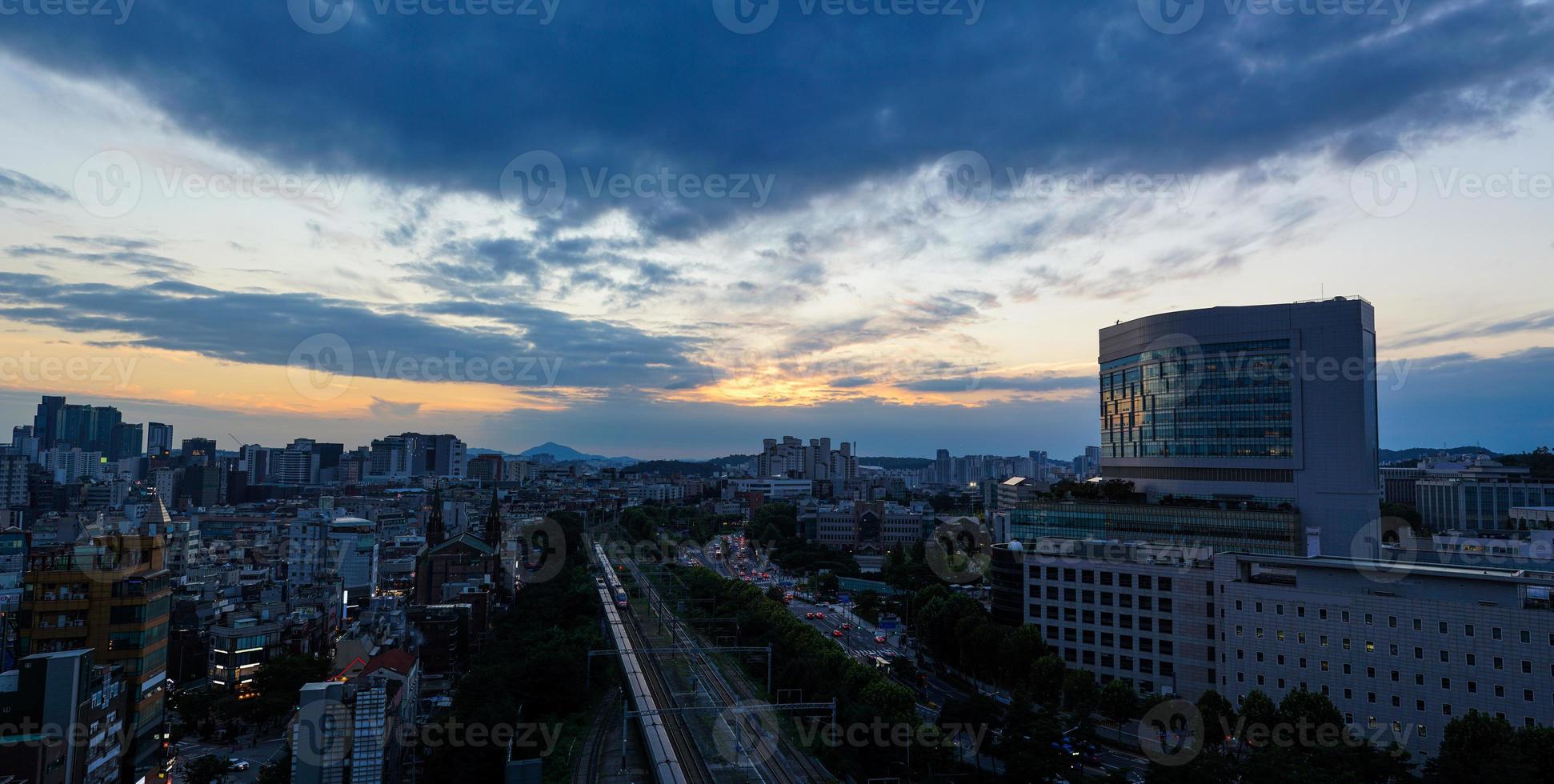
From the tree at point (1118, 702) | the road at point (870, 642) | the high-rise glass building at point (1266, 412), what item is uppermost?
the high-rise glass building at point (1266, 412)

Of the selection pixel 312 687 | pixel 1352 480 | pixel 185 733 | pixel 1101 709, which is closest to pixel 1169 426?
pixel 1352 480

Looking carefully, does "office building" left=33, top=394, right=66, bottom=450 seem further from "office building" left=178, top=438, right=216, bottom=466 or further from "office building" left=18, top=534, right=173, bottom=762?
"office building" left=18, top=534, right=173, bottom=762

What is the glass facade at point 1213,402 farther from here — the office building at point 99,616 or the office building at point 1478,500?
the office building at point 99,616

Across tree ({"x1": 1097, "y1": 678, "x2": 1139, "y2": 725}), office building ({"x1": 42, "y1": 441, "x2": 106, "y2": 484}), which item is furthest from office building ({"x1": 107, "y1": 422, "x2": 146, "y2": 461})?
tree ({"x1": 1097, "y1": 678, "x2": 1139, "y2": 725})

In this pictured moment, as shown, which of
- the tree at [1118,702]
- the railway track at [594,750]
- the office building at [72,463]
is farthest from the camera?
the office building at [72,463]

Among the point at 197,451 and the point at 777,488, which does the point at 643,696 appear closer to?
the point at 777,488

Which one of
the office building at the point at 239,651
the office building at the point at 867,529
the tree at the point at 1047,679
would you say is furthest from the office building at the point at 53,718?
the office building at the point at 867,529
